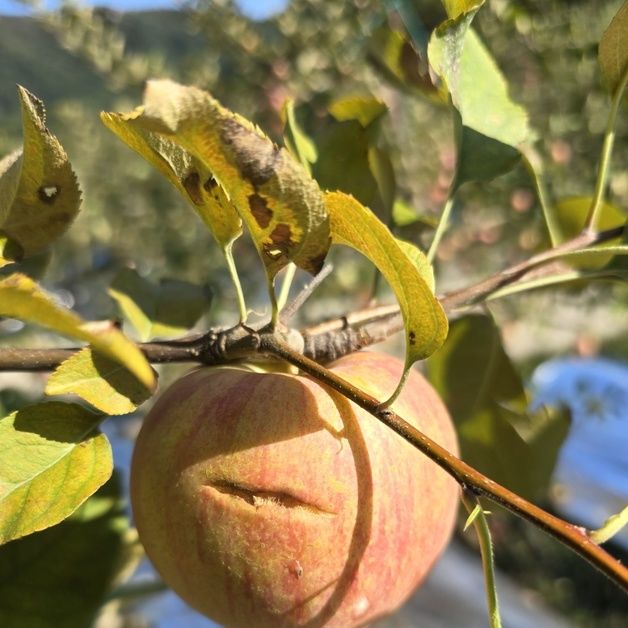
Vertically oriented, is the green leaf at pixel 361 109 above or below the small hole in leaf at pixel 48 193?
above

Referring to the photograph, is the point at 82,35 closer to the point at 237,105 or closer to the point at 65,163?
the point at 237,105

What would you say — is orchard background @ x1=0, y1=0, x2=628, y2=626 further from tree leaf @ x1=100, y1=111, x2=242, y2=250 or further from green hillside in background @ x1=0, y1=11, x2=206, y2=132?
tree leaf @ x1=100, y1=111, x2=242, y2=250

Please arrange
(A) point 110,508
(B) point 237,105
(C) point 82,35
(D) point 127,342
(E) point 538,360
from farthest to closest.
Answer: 1. (E) point 538,360
2. (B) point 237,105
3. (C) point 82,35
4. (A) point 110,508
5. (D) point 127,342

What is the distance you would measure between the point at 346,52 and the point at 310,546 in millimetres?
1410

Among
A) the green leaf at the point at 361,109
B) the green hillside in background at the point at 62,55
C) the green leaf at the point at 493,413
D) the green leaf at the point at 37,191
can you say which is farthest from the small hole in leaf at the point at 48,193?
the green hillside in background at the point at 62,55

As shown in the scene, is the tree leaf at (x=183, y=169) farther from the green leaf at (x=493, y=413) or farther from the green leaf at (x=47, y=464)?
the green leaf at (x=493, y=413)

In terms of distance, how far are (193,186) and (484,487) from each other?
0.55 ft

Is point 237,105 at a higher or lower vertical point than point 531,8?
lower

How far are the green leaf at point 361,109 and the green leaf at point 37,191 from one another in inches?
8.0

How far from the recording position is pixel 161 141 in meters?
0.30

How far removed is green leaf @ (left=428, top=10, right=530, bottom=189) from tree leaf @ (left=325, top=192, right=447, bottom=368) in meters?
0.20

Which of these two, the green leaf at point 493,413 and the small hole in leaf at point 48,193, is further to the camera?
the green leaf at point 493,413

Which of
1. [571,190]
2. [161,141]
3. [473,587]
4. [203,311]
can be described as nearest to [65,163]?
[161,141]

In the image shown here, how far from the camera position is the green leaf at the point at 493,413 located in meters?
0.52
